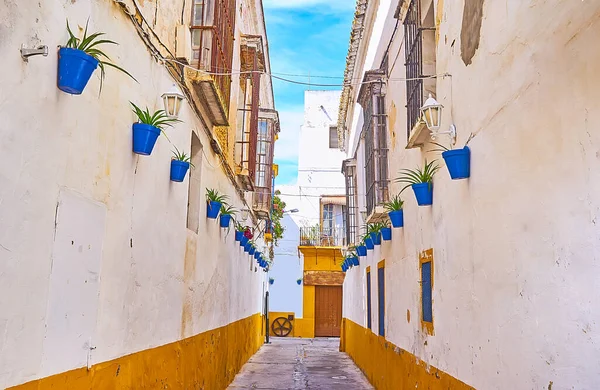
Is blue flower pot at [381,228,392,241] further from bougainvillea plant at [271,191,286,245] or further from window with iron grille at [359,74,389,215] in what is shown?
bougainvillea plant at [271,191,286,245]

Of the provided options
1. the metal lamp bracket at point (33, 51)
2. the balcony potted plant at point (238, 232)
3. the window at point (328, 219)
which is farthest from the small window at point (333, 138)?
the metal lamp bracket at point (33, 51)

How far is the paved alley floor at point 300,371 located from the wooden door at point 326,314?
230 inches

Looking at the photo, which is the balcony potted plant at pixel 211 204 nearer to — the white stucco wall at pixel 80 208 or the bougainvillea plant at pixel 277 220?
the white stucco wall at pixel 80 208

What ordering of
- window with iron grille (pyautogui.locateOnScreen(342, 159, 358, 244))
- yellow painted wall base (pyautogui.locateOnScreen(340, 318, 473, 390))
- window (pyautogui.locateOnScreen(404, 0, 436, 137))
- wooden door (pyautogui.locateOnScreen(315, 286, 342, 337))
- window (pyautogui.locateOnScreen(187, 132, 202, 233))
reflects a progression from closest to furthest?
1. yellow painted wall base (pyautogui.locateOnScreen(340, 318, 473, 390))
2. window (pyautogui.locateOnScreen(404, 0, 436, 137))
3. window (pyautogui.locateOnScreen(187, 132, 202, 233))
4. window with iron grille (pyautogui.locateOnScreen(342, 159, 358, 244))
5. wooden door (pyautogui.locateOnScreen(315, 286, 342, 337))

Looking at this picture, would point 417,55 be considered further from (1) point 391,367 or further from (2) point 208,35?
(1) point 391,367

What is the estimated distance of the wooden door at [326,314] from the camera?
75.8 ft

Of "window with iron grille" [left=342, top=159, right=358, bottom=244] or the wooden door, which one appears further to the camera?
the wooden door

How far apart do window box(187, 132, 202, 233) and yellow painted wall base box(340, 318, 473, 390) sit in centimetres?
300

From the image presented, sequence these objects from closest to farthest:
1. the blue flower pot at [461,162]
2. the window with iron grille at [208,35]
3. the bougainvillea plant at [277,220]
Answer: the blue flower pot at [461,162]
the window with iron grille at [208,35]
the bougainvillea plant at [277,220]

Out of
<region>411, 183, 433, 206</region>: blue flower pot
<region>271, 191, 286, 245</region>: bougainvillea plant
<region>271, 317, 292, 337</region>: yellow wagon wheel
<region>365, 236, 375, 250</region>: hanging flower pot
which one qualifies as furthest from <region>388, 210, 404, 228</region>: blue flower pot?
<region>271, 317, 292, 337</region>: yellow wagon wheel

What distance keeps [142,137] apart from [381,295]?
616cm

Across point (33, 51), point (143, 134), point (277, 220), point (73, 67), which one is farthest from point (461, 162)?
point (277, 220)

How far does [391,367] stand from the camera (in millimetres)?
7836

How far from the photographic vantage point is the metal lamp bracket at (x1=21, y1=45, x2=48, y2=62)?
8.32 feet
